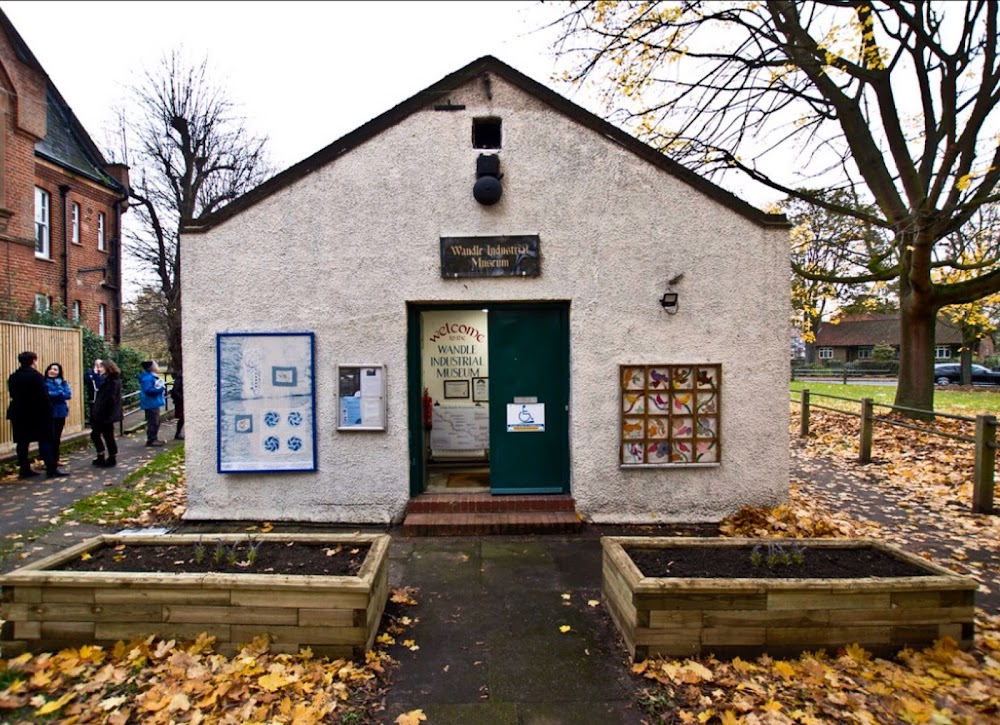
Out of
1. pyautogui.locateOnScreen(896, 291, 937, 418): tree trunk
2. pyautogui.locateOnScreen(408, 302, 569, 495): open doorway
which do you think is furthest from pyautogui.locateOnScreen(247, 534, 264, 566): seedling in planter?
pyautogui.locateOnScreen(896, 291, 937, 418): tree trunk

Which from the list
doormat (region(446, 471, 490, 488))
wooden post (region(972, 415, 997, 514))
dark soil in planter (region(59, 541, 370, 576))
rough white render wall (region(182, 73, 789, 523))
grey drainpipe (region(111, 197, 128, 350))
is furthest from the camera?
grey drainpipe (region(111, 197, 128, 350))

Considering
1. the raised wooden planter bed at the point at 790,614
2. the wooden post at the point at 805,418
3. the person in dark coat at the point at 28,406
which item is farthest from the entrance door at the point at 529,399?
the wooden post at the point at 805,418

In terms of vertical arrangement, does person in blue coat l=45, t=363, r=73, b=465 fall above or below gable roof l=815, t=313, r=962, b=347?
below

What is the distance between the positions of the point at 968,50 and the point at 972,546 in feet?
31.4

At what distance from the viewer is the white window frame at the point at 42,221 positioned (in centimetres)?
1812

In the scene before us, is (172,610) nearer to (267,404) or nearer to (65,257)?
(267,404)

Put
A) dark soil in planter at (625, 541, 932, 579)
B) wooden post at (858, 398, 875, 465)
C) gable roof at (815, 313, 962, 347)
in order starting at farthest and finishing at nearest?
gable roof at (815, 313, 962, 347) → wooden post at (858, 398, 875, 465) → dark soil in planter at (625, 541, 932, 579)

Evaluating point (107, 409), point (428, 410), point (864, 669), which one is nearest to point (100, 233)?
point (107, 409)

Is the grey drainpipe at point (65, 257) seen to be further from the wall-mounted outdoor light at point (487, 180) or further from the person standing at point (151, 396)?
the wall-mounted outdoor light at point (487, 180)

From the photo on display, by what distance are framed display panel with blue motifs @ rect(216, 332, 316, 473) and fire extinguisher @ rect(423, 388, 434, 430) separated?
8.80 feet

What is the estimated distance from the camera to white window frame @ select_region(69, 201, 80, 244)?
19.9 metres

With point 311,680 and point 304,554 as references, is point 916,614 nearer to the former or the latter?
point 311,680

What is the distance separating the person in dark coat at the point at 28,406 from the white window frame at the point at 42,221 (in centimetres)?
1310

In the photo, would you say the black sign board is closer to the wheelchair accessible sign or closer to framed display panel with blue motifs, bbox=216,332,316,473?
the wheelchair accessible sign
